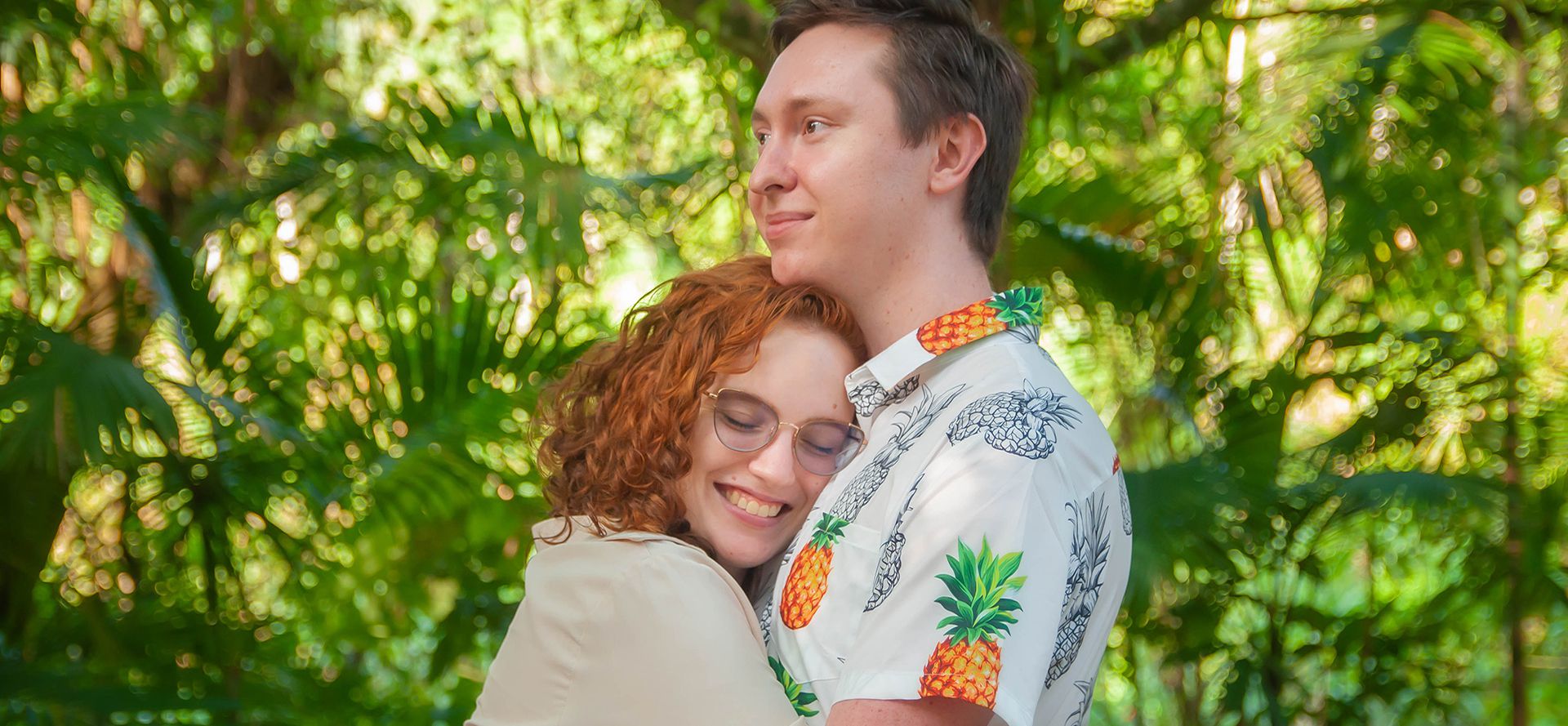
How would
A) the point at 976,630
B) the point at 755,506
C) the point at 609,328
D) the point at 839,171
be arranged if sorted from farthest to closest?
the point at 609,328 < the point at 755,506 < the point at 839,171 < the point at 976,630

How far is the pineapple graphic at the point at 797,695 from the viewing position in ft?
4.30

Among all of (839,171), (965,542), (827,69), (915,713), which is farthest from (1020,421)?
(827,69)

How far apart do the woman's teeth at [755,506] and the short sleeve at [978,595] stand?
396 millimetres

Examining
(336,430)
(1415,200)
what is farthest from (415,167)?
(1415,200)

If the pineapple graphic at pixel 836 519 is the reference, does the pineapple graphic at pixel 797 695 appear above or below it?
below

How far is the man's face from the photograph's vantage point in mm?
1476

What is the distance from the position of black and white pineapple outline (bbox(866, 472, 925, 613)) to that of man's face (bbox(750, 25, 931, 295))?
348 mm

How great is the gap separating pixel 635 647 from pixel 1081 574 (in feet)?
1.47

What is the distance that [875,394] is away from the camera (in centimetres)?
147

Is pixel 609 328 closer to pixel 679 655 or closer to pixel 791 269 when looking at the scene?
pixel 791 269

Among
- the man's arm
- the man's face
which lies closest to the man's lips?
the man's face

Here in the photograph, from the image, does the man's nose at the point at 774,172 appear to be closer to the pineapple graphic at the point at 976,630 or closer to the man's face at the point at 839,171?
the man's face at the point at 839,171

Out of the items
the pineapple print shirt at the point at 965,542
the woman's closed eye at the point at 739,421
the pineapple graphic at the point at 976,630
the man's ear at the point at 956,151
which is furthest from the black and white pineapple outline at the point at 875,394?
the pineapple graphic at the point at 976,630

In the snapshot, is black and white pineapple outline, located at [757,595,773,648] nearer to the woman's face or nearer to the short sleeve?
the woman's face
